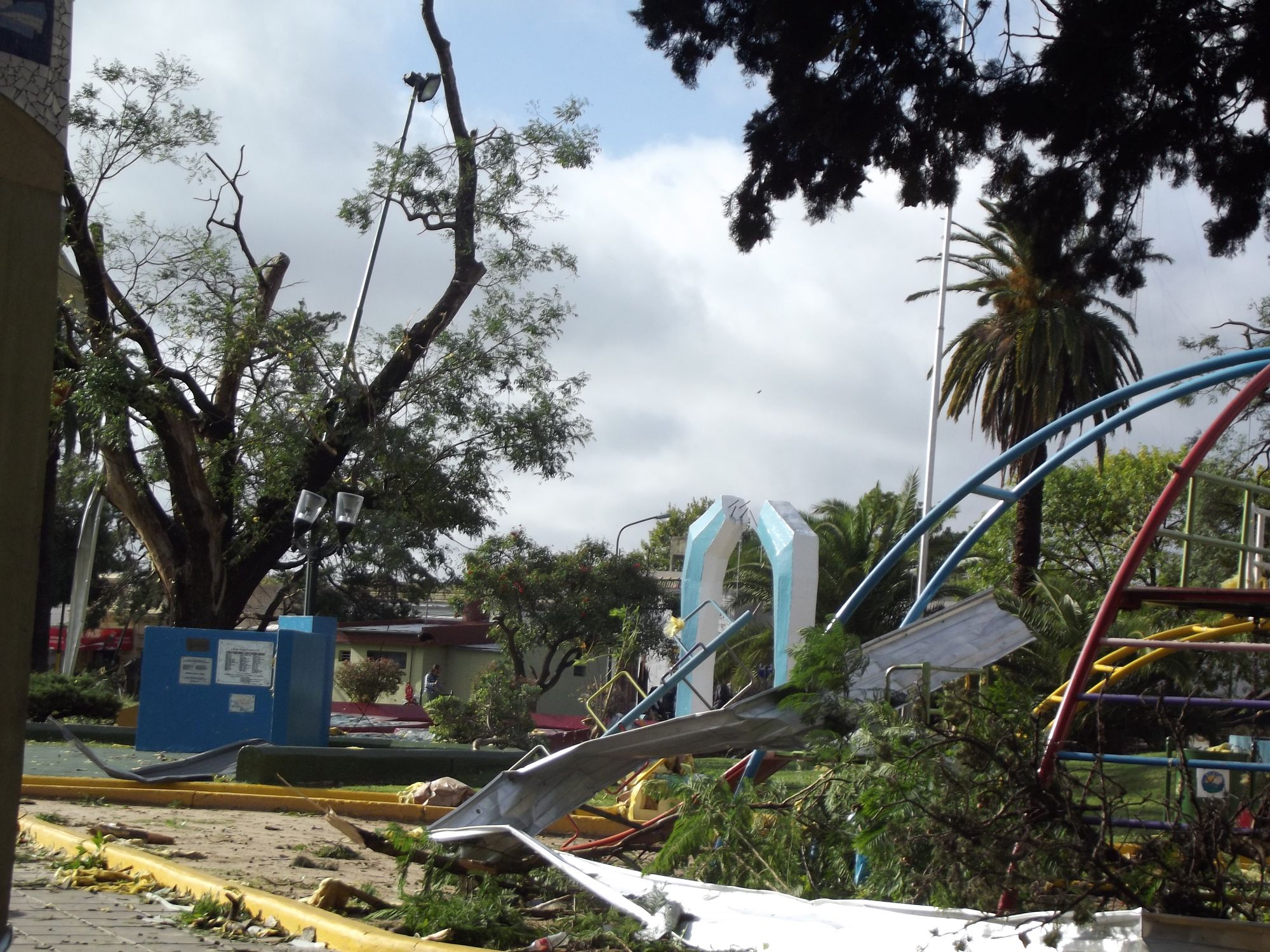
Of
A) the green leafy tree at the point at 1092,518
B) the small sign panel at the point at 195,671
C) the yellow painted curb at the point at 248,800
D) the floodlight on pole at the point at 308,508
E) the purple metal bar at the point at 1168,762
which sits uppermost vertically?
the green leafy tree at the point at 1092,518

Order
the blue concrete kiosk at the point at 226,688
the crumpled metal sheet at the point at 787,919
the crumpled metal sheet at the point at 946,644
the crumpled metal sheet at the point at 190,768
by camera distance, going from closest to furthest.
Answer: the crumpled metal sheet at the point at 787,919 < the crumpled metal sheet at the point at 946,644 < the crumpled metal sheet at the point at 190,768 < the blue concrete kiosk at the point at 226,688

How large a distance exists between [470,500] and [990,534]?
2078 centimetres

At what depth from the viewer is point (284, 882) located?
7.48 meters

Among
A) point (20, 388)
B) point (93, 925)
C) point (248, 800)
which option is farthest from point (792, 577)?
point (20, 388)

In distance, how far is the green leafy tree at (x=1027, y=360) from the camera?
22281 millimetres

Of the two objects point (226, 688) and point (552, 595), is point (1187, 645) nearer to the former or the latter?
point (226, 688)

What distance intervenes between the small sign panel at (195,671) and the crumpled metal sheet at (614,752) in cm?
1060

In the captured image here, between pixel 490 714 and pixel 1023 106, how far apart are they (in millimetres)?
11506

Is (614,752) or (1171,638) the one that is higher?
(1171,638)

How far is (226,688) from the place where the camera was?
16641 mm

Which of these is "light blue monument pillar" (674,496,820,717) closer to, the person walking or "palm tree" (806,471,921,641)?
"palm tree" (806,471,921,641)

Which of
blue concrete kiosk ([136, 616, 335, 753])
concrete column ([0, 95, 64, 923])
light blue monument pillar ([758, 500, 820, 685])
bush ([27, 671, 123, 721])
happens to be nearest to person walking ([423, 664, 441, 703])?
bush ([27, 671, 123, 721])

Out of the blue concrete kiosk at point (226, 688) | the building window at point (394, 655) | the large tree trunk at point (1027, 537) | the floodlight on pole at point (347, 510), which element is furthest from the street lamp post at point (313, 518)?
the building window at point (394, 655)

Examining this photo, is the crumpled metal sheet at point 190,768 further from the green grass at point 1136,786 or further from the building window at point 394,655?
the building window at point 394,655
